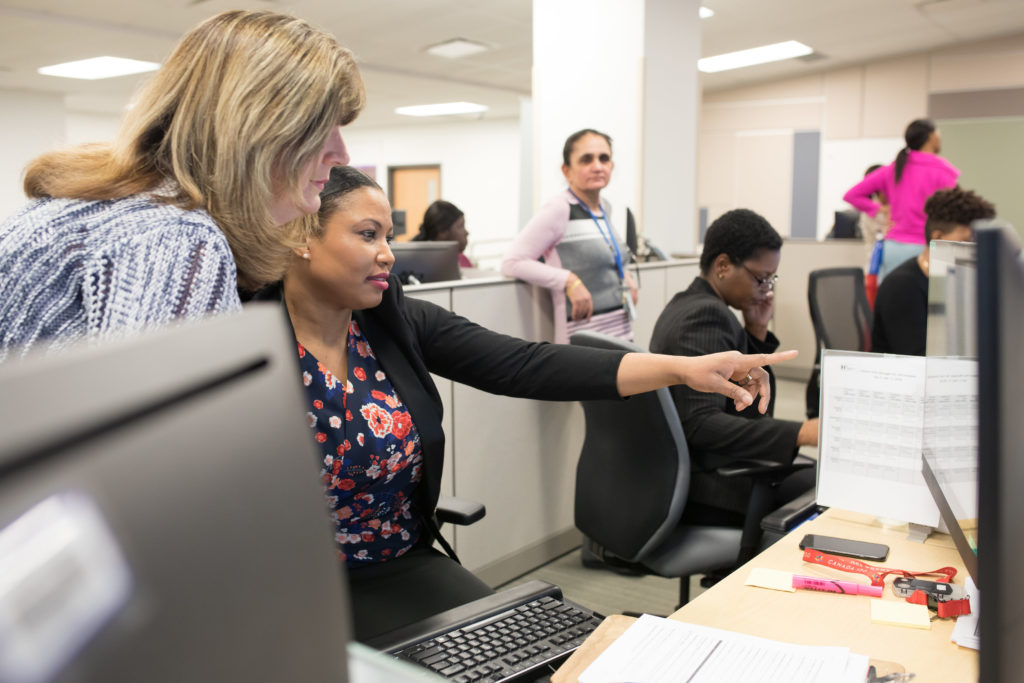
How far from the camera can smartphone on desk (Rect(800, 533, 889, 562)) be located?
1.28 metres

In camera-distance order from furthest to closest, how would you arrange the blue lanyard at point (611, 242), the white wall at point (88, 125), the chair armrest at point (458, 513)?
1. the white wall at point (88, 125)
2. the blue lanyard at point (611, 242)
3. the chair armrest at point (458, 513)

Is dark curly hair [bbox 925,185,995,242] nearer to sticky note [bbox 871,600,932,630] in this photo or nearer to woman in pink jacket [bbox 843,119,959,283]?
woman in pink jacket [bbox 843,119,959,283]

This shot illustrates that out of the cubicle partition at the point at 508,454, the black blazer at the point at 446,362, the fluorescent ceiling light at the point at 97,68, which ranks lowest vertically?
the cubicle partition at the point at 508,454

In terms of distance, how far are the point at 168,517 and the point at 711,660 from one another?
0.81 m

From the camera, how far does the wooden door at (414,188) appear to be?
518 inches

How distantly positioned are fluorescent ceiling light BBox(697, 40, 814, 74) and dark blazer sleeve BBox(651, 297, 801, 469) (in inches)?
269

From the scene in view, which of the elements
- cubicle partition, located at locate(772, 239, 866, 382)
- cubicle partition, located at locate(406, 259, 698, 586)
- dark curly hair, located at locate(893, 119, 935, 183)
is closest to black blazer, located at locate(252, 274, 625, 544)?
cubicle partition, located at locate(406, 259, 698, 586)

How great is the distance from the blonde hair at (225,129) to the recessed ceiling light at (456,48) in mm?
6722

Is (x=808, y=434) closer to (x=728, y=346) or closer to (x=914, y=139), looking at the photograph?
(x=728, y=346)

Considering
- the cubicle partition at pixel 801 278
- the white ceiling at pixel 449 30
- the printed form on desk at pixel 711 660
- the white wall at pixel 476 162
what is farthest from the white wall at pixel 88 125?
the printed form on desk at pixel 711 660

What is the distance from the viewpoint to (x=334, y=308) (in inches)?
56.1

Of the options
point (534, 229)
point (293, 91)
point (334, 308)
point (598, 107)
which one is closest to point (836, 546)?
point (334, 308)

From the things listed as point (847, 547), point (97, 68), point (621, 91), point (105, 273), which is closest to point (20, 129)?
point (97, 68)

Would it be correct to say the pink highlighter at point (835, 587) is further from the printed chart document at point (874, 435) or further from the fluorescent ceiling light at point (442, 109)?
the fluorescent ceiling light at point (442, 109)
